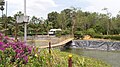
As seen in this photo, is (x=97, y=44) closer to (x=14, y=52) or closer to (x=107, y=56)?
(x=107, y=56)

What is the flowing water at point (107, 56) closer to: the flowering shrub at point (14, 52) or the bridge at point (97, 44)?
Answer: the bridge at point (97, 44)

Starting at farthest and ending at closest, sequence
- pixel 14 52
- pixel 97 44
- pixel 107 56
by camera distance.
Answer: pixel 97 44 < pixel 107 56 < pixel 14 52

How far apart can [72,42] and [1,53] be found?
30.7 m

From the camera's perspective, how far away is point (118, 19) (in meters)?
45.2

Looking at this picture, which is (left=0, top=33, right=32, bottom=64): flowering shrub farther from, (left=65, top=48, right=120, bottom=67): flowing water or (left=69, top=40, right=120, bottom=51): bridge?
(left=69, top=40, right=120, bottom=51): bridge

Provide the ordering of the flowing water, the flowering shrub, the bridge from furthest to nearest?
1. the bridge
2. the flowing water
3. the flowering shrub

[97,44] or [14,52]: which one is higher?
[14,52]

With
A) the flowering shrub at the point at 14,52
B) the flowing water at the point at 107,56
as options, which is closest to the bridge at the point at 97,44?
the flowing water at the point at 107,56

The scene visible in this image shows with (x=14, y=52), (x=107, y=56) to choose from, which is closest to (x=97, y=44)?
(x=107, y=56)

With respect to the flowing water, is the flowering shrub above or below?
above

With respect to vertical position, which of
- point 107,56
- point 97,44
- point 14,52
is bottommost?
point 107,56

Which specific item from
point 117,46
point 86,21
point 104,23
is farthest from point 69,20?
point 117,46

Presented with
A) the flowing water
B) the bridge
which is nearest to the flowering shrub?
the flowing water

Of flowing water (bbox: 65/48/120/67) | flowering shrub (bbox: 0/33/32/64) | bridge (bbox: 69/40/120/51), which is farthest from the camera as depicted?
bridge (bbox: 69/40/120/51)
